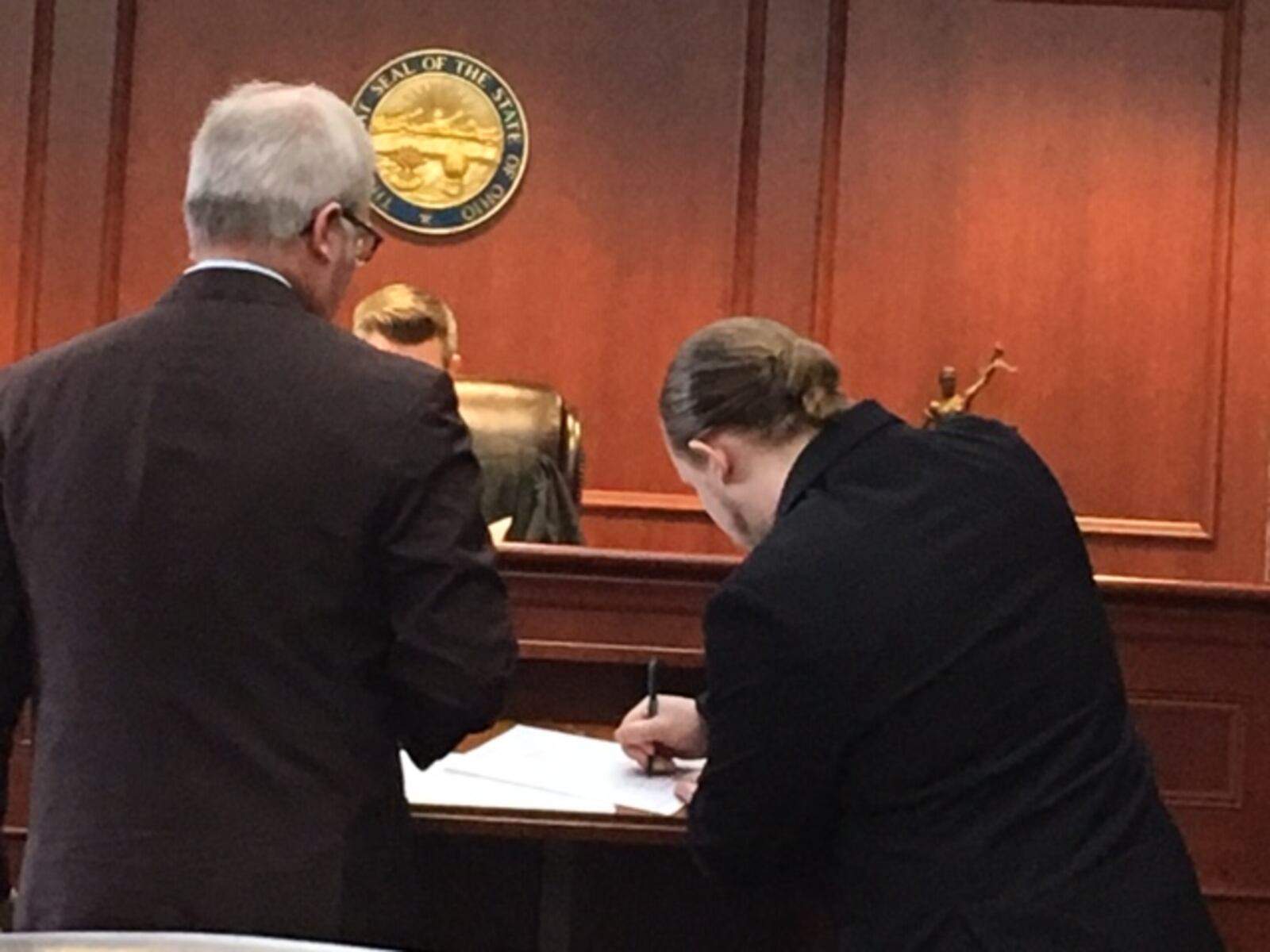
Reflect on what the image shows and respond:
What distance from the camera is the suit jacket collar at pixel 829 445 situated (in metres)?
1.68

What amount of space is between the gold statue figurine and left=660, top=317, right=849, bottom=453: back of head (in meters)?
3.00

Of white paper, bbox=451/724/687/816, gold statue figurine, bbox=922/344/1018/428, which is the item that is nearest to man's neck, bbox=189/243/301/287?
white paper, bbox=451/724/687/816

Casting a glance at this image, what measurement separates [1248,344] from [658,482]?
5.63ft

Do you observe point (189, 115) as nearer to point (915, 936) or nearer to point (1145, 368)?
point (1145, 368)

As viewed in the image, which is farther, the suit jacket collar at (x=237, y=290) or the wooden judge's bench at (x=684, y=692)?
the wooden judge's bench at (x=684, y=692)

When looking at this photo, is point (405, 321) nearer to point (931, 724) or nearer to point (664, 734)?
point (664, 734)

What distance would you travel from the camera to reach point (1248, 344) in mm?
5117

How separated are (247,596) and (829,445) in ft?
1.84

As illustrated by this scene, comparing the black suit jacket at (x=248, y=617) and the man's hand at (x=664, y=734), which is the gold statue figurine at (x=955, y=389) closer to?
the man's hand at (x=664, y=734)

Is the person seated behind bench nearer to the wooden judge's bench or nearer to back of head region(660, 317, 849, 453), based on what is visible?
the wooden judge's bench

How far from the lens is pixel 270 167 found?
5.10 ft

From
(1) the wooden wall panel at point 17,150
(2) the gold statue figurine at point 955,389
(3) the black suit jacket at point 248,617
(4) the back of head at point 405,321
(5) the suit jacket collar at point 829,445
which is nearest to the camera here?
(3) the black suit jacket at point 248,617

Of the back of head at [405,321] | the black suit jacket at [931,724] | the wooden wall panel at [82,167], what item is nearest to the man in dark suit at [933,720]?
the black suit jacket at [931,724]

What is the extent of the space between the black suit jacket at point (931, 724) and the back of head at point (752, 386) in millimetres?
80
